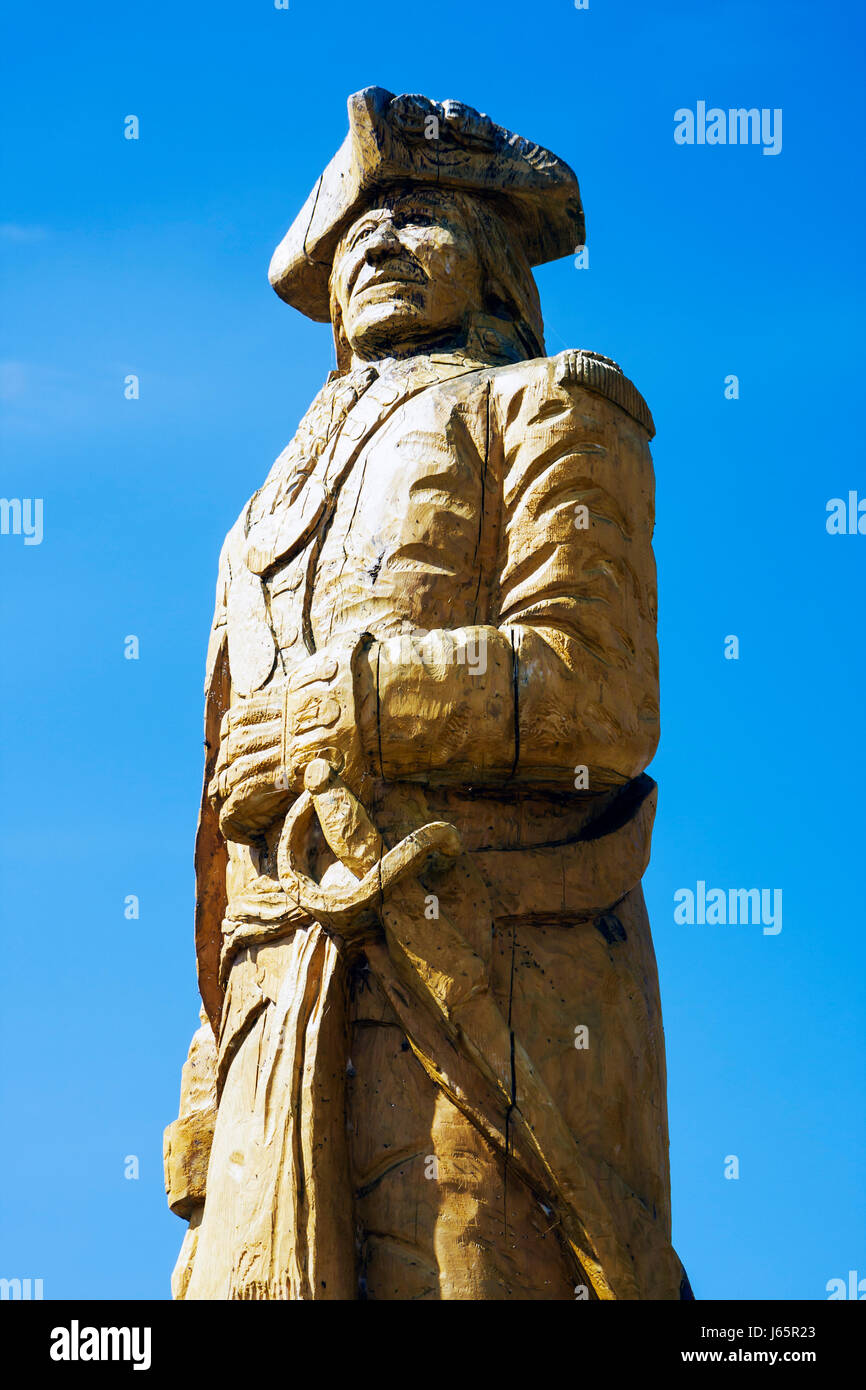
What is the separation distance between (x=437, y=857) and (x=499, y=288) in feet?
8.63

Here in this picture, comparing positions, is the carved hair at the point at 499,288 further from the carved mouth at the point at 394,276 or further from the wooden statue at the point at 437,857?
the carved mouth at the point at 394,276

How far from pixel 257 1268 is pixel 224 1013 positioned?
3.60 feet

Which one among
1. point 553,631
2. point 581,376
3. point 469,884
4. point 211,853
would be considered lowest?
point 469,884

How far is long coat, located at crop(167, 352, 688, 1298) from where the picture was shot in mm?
7051

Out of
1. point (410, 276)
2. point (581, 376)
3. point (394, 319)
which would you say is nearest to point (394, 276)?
point (410, 276)

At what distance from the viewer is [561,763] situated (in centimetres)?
Answer: 750

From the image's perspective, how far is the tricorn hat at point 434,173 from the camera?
8.60m

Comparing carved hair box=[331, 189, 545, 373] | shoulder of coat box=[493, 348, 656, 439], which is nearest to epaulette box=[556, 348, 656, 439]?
shoulder of coat box=[493, 348, 656, 439]

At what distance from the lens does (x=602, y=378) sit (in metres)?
7.96

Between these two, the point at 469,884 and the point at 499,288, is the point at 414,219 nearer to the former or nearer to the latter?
the point at 499,288

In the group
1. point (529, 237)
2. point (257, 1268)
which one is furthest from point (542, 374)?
point (257, 1268)

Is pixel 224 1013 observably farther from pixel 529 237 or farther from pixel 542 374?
pixel 529 237
